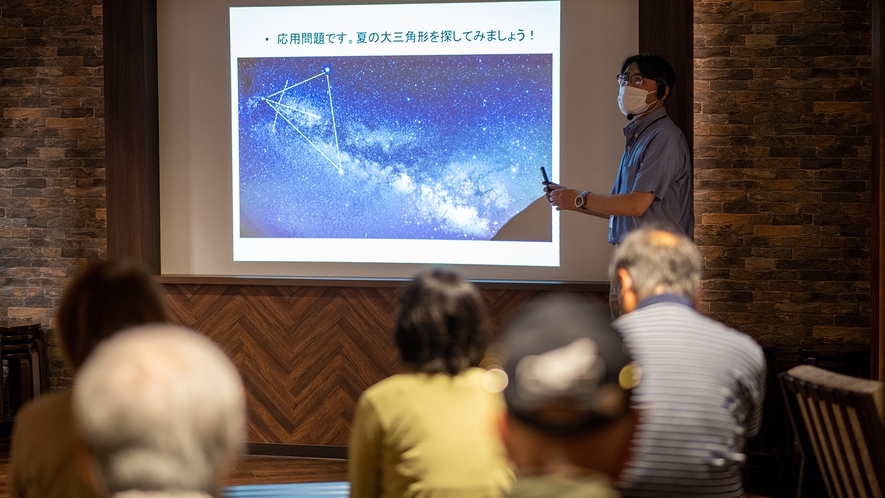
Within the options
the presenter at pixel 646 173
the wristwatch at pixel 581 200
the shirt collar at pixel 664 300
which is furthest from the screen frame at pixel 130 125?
the shirt collar at pixel 664 300

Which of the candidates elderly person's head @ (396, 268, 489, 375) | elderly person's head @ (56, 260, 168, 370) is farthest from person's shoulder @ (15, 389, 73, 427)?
elderly person's head @ (396, 268, 489, 375)

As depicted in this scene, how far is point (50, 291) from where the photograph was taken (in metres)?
5.19

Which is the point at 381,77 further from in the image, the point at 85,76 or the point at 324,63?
the point at 85,76

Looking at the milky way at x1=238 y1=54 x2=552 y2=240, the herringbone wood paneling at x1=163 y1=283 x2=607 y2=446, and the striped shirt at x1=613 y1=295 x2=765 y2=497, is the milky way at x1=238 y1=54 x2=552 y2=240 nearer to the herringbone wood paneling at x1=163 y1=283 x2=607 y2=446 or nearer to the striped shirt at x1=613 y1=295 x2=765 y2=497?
the herringbone wood paneling at x1=163 y1=283 x2=607 y2=446

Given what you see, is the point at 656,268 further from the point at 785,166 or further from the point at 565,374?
the point at 785,166

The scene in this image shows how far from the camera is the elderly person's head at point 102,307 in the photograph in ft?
5.42

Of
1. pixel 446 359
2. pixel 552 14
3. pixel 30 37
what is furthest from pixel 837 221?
pixel 30 37

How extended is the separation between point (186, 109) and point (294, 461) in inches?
80.9

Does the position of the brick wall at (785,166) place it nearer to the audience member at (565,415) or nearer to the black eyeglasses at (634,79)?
the black eyeglasses at (634,79)

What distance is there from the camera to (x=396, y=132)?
15.1 ft

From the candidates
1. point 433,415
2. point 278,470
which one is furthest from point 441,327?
point 278,470

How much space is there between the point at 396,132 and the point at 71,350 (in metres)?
3.11

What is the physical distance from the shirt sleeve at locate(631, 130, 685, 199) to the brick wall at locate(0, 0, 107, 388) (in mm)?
3306

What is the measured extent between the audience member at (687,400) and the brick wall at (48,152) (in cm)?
428
